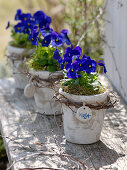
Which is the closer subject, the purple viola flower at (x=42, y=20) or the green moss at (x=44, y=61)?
the green moss at (x=44, y=61)

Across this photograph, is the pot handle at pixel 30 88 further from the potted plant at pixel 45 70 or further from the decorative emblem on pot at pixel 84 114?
the decorative emblem on pot at pixel 84 114

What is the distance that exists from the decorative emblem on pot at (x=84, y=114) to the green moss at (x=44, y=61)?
1.99 ft

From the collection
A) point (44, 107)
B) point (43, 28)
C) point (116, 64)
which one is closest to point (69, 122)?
point (44, 107)

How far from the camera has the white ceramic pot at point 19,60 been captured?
10.1 feet

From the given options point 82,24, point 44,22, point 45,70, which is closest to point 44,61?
point 45,70

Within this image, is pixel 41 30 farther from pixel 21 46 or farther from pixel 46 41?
pixel 21 46

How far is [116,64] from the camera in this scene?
3.00m

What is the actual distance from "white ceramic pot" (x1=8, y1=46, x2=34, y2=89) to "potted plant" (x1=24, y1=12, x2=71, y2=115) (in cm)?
48

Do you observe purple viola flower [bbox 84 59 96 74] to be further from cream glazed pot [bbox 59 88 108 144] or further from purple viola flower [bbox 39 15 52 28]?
purple viola flower [bbox 39 15 52 28]

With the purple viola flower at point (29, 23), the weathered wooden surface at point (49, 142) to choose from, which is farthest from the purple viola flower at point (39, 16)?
the weathered wooden surface at point (49, 142)

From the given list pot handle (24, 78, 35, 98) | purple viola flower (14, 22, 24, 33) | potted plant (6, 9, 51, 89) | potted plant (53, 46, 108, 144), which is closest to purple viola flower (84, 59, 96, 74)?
potted plant (53, 46, 108, 144)

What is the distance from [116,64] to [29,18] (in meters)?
0.96

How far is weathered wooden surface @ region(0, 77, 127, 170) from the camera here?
6.08ft

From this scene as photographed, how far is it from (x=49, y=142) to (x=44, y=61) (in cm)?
69
